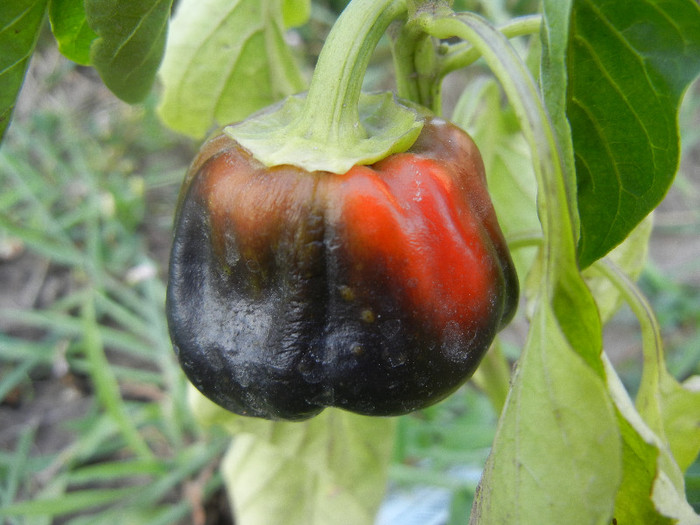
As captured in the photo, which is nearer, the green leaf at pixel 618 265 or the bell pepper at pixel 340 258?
the bell pepper at pixel 340 258

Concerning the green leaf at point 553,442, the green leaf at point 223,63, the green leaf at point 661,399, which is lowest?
the green leaf at point 661,399

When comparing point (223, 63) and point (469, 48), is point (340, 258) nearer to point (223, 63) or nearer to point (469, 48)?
point (469, 48)

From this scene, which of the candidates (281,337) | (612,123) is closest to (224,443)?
(281,337)

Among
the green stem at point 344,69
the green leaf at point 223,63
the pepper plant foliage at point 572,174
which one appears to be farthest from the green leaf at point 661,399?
the green leaf at point 223,63

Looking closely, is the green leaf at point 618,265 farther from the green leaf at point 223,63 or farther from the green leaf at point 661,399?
the green leaf at point 223,63

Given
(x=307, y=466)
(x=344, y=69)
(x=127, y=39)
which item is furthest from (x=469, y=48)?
(x=307, y=466)
